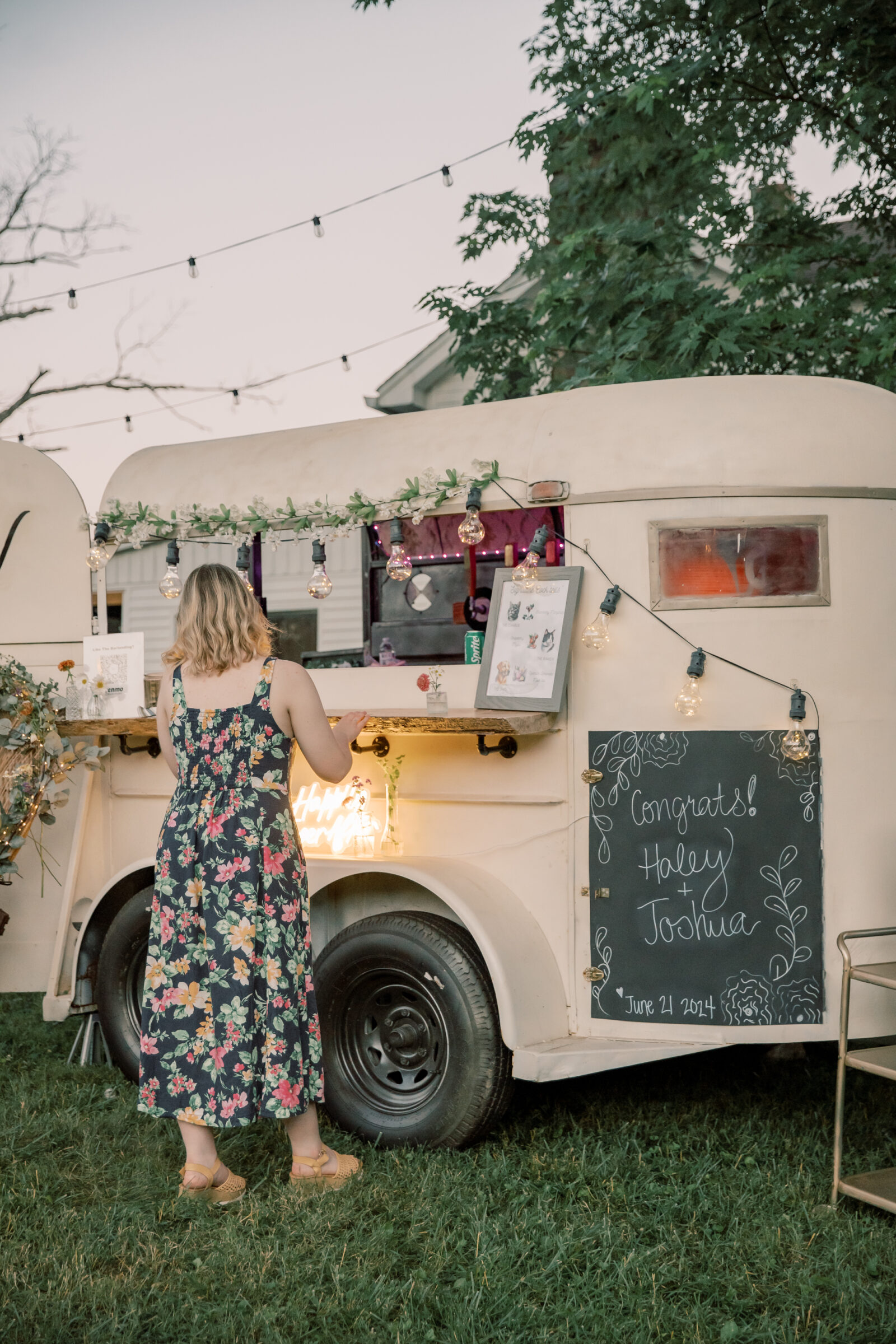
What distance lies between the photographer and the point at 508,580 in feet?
13.5

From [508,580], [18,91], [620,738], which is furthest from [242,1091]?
[18,91]

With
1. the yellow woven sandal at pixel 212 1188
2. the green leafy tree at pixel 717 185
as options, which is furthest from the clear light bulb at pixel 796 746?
the green leafy tree at pixel 717 185

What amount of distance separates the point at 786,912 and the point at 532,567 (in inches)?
56.4

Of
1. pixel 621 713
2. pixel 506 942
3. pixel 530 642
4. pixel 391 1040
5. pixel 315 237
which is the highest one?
pixel 315 237

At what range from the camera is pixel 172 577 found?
15.4 feet

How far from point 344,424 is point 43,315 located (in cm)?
1091

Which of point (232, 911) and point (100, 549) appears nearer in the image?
point (232, 911)

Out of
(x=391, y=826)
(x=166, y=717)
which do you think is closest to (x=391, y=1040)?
(x=391, y=826)

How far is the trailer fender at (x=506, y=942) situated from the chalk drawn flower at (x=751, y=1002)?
0.55 m

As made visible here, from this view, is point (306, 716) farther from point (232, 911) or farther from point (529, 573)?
point (529, 573)

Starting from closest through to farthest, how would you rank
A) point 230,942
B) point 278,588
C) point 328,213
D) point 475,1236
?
point 475,1236 → point 230,942 → point 328,213 → point 278,588

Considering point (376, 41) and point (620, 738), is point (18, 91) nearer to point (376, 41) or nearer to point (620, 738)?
point (376, 41)

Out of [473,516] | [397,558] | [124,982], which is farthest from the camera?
[124,982]

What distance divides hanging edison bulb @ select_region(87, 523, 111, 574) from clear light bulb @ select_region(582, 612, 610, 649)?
2.18 metres
